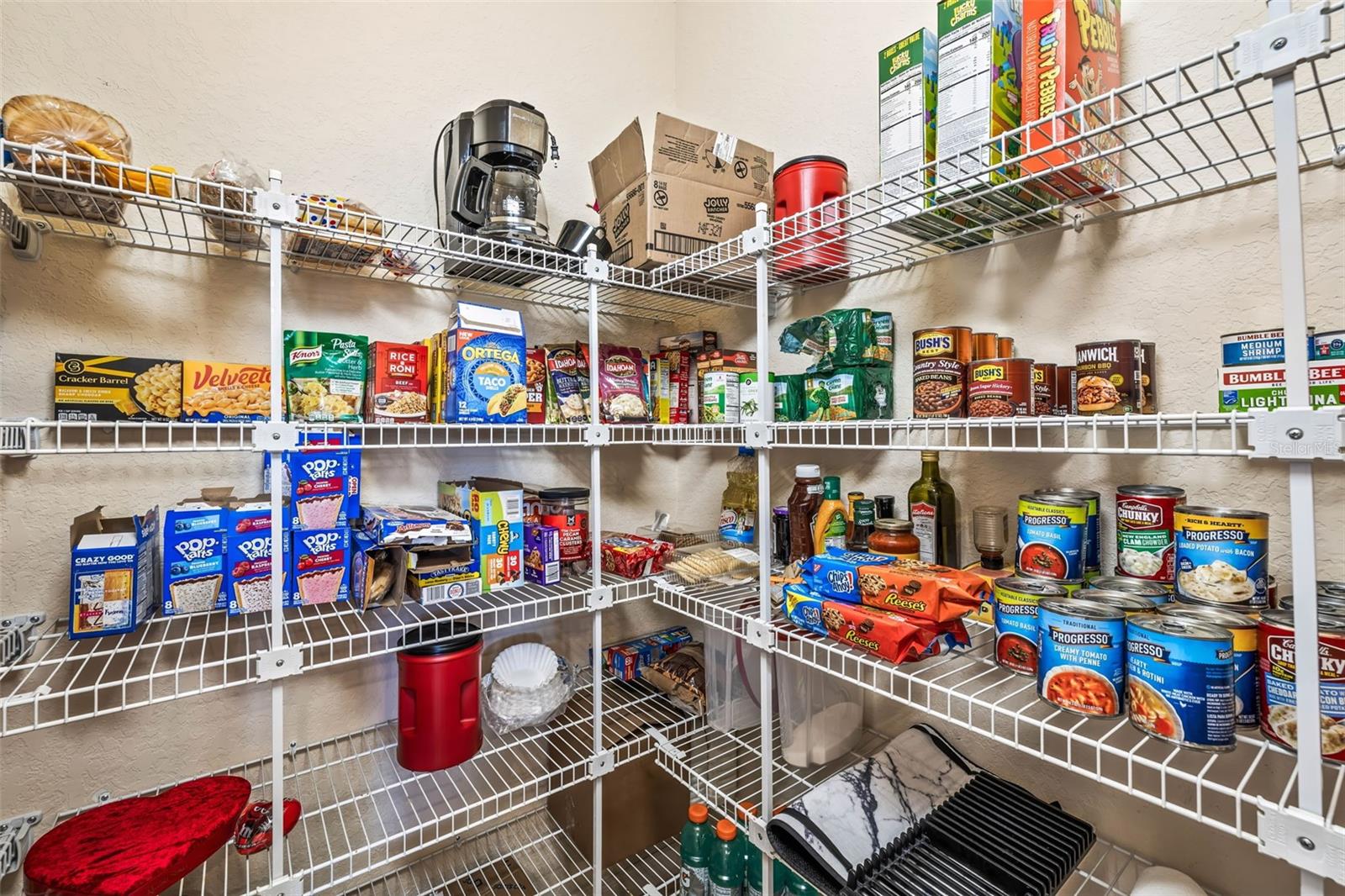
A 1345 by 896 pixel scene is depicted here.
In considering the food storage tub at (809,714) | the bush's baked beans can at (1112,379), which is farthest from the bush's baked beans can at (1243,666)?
the food storage tub at (809,714)

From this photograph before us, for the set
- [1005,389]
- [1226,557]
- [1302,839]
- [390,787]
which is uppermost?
[1005,389]

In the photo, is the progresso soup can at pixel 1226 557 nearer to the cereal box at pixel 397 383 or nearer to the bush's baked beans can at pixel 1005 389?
the bush's baked beans can at pixel 1005 389

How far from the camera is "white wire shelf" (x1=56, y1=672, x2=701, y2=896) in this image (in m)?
1.23

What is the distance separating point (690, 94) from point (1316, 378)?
6.08 feet

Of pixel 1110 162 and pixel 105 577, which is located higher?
pixel 1110 162

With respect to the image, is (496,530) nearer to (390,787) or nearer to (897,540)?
(390,787)

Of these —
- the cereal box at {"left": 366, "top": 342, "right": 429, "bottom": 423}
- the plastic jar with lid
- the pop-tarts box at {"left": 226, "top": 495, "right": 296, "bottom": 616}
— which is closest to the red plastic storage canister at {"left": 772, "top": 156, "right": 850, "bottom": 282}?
the plastic jar with lid

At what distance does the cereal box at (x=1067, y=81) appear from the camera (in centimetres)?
83

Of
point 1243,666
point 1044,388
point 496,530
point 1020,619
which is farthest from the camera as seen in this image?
point 496,530

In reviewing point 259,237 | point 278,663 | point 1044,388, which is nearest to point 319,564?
point 278,663

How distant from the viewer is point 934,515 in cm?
113

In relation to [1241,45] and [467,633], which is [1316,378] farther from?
[467,633]

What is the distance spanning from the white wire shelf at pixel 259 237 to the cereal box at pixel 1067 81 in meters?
0.84

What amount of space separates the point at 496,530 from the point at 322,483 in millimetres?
365
